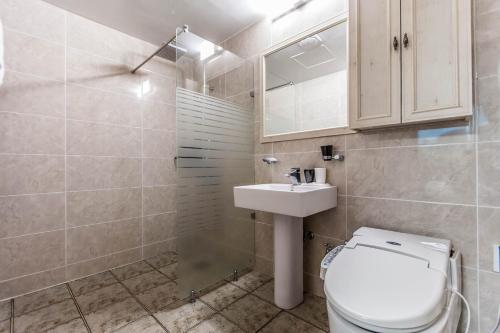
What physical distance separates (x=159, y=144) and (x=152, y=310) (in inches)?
65.1

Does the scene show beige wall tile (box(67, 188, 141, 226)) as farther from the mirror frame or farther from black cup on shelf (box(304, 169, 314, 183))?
black cup on shelf (box(304, 169, 314, 183))

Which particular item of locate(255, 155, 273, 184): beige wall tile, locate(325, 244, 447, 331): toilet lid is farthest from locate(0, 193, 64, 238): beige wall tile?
locate(325, 244, 447, 331): toilet lid

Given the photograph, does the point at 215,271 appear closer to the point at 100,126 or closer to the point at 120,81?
the point at 100,126

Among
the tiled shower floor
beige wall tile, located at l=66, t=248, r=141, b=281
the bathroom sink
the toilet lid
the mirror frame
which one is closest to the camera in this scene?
the toilet lid

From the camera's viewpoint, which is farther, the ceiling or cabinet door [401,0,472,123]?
the ceiling

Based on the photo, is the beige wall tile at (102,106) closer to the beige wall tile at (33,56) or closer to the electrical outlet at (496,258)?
the beige wall tile at (33,56)

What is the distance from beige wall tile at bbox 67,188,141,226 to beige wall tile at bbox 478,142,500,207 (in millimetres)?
2676

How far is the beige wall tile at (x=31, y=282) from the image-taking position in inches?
65.9

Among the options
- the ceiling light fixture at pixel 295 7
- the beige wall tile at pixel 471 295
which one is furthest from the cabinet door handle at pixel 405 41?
the beige wall tile at pixel 471 295

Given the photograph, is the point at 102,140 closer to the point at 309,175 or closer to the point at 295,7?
the point at 309,175

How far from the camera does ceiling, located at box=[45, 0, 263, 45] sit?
1870mm

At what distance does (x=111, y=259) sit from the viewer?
221 centimetres

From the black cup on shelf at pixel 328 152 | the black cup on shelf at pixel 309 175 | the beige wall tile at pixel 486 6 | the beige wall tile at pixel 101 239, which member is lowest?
the beige wall tile at pixel 101 239

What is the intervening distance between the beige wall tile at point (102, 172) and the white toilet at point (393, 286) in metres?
2.11
